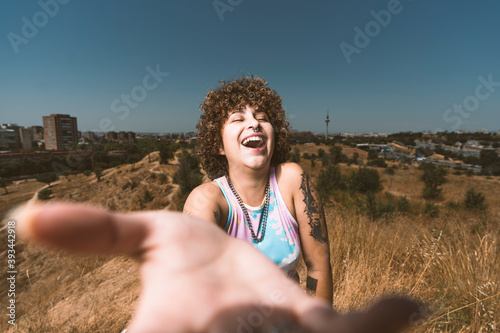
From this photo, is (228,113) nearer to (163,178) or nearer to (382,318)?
(382,318)

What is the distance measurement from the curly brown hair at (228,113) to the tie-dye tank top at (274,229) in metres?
0.46

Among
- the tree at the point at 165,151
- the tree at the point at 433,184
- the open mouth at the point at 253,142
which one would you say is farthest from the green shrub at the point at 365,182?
the open mouth at the point at 253,142

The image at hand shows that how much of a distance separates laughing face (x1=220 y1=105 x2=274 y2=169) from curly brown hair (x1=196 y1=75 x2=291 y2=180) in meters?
0.11

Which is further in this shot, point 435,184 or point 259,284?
point 435,184

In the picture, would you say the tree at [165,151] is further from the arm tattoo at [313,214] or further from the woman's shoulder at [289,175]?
the arm tattoo at [313,214]

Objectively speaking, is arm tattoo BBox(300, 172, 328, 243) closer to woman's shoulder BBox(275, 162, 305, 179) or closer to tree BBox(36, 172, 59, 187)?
woman's shoulder BBox(275, 162, 305, 179)

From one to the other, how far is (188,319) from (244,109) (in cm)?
146

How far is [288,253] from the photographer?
148 centimetres

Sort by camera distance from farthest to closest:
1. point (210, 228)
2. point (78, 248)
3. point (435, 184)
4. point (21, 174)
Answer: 1. point (21, 174)
2. point (435, 184)
3. point (210, 228)
4. point (78, 248)

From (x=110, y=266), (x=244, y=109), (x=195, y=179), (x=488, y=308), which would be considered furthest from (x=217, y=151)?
(x=195, y=179)

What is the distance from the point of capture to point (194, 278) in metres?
0.65

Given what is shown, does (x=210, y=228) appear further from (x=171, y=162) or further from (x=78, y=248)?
(x=171, y=162)

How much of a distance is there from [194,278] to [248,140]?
108 cm

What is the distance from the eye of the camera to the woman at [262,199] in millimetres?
1487
